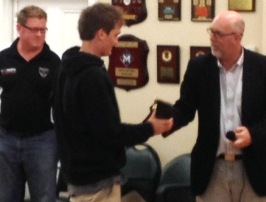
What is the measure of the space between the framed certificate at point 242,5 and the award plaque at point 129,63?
76 centimetres

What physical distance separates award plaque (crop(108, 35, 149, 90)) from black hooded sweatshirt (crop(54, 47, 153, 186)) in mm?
1991

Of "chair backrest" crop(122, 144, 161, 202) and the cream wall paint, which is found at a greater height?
the cream wall paint

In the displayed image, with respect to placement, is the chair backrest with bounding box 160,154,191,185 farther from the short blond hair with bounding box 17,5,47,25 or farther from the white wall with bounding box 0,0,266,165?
the short blond hair with bounding box 17,5,47,25

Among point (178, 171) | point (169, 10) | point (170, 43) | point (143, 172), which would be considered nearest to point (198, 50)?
point (170, 43)

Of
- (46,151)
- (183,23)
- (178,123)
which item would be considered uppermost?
(183,23)

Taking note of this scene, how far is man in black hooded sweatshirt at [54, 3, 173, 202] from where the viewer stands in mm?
3189

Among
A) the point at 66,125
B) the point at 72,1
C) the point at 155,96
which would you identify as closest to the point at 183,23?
the point at 155,96

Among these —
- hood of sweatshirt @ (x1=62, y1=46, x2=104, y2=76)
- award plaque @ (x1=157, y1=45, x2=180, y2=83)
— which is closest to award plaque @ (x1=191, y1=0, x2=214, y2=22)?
award plaque @ (x1=157, y1=45, x2=180, y2=83)

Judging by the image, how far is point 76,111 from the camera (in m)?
3.24

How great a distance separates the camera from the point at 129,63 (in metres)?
5.41

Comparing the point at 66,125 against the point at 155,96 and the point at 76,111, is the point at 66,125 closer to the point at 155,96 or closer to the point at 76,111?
the point at 76,111

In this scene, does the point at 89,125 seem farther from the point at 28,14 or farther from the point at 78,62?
the point at 28,14

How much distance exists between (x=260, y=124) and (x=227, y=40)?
46 cm

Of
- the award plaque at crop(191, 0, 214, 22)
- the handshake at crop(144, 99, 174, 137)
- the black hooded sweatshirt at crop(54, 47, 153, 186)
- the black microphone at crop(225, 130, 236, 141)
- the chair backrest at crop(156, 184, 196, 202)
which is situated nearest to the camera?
the black hooded sweatshirt at crop(54, 47, 153, 186)
